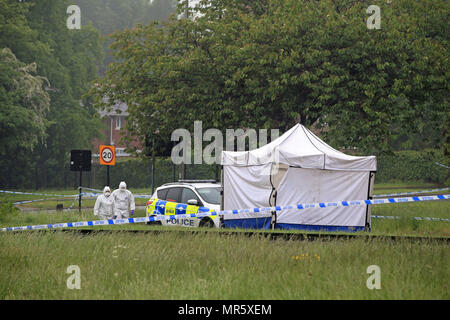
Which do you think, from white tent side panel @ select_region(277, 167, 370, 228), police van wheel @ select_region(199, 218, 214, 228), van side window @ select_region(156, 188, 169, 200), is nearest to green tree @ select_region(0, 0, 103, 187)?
van side window @ select_region(156, 188, 169, 200)

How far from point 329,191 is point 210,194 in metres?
3.24

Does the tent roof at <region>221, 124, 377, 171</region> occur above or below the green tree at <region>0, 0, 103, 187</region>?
below

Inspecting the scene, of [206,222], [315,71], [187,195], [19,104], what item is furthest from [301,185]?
[19,104]

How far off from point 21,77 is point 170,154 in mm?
14239

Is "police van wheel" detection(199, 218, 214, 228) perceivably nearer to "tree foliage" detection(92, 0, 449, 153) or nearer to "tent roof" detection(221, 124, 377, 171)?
"tent roof" detection(221, 124, 377, 171)

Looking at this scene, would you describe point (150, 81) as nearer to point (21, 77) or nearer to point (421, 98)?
point (421, 98)

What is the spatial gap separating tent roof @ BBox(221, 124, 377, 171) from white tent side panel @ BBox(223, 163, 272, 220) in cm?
21

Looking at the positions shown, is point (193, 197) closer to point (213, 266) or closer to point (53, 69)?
point (213, 266)

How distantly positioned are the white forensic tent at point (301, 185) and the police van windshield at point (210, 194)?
0.61 metres

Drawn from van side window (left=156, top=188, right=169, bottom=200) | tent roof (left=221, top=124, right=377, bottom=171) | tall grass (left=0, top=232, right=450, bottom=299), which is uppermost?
tent roof (left=221, top=124, right=377, bottom=171)

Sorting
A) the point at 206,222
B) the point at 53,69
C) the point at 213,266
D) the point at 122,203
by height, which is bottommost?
the point at 206,222

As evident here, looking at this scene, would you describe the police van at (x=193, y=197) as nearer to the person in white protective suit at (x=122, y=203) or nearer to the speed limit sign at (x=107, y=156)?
the person in white protective suit at (x=122, y=203)

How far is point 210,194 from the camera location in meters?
17.8

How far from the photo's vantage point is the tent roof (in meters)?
16.1
